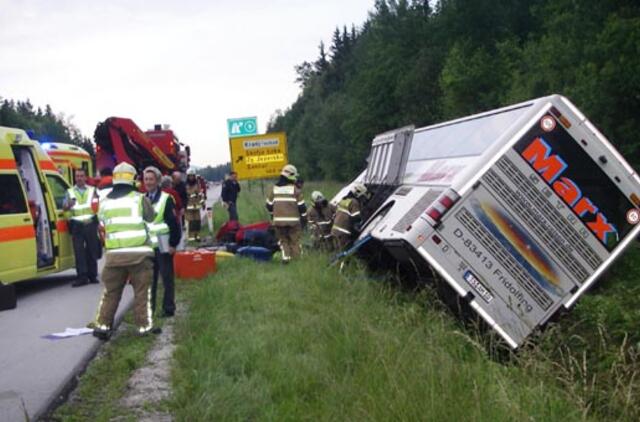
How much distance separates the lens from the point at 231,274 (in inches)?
469

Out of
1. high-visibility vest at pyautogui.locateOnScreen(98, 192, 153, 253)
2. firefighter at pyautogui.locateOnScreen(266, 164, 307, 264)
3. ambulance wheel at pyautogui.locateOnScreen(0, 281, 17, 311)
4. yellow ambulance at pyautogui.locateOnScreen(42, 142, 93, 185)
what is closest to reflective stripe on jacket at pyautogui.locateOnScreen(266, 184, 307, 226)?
firefighter at pyautogui.locateOnScreen(266, 164, 307, 264)

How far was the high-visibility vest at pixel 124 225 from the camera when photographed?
324 inches

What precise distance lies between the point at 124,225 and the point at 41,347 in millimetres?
1451

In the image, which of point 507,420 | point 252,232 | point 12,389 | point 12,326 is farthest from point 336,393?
point 252,232

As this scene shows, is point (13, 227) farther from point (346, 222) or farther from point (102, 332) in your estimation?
point (346, 222)

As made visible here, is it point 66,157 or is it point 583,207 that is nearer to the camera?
point 583,207

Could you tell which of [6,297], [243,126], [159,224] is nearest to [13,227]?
[159,224]

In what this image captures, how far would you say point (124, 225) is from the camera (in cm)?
825

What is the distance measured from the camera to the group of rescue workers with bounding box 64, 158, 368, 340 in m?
8.25

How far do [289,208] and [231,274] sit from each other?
1.95 meters

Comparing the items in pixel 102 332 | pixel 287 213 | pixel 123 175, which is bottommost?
pixel 102 332

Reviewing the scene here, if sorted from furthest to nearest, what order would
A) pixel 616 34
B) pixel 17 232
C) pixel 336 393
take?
pixel 616 34
pixel 17 232
pixel 336 393

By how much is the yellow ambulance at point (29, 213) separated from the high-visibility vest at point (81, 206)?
22 cm

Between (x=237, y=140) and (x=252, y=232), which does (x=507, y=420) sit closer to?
(x=252, y=232)
